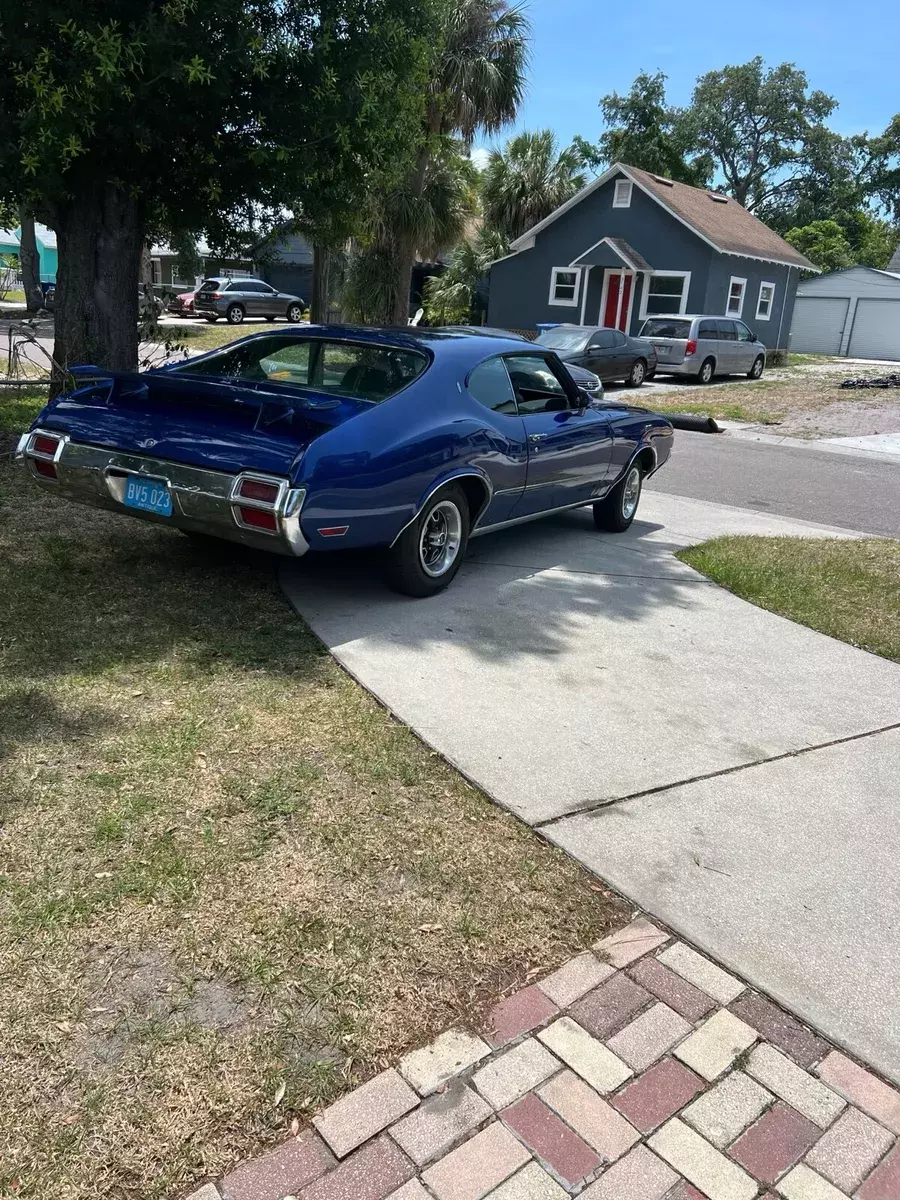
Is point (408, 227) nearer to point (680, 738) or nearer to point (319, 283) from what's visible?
point (319, 283)

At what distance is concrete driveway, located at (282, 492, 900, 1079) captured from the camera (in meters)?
2.94

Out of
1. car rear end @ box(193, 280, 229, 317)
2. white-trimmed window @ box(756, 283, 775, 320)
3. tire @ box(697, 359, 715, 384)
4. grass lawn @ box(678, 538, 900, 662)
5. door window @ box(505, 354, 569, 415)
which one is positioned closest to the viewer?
grass lawn @ box(678, 538, 900, 662)

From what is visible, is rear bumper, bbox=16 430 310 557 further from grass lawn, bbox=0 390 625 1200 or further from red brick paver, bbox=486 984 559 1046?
red brick paver, bbox=486 984 559 1046

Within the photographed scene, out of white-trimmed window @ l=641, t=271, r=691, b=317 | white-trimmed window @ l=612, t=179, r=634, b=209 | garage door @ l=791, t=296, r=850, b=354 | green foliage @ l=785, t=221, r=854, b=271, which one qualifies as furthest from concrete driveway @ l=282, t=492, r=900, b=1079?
green foliage @ l=785, t=221, r=854, b=271

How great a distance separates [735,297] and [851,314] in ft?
29.6

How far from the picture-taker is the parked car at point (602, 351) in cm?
1909

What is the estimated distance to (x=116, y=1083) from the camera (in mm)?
2195

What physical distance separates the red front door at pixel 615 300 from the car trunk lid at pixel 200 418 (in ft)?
82.7

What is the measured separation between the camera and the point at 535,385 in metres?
6.49

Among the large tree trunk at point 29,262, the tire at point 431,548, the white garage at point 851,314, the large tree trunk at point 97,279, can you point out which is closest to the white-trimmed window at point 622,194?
the white garage at point 851,314

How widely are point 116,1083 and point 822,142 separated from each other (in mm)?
66022

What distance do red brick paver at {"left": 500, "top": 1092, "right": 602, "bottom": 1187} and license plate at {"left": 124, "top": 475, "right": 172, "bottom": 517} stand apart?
3390 millimetres

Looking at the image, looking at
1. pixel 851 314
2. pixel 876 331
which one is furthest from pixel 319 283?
pixel 876 331

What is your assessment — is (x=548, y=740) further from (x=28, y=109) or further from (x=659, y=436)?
(x=28, y=109)
